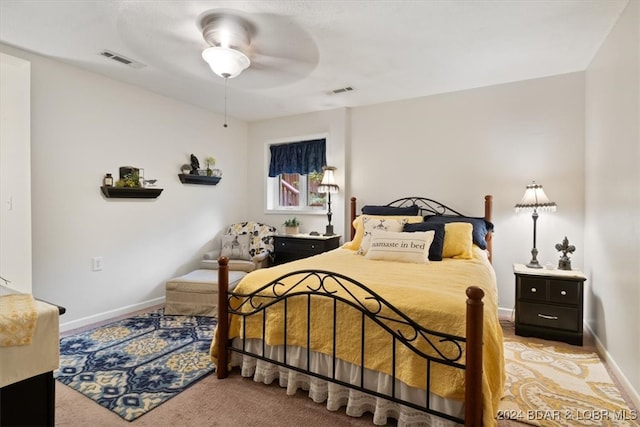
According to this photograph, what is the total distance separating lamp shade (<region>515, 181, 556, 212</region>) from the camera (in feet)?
10.1

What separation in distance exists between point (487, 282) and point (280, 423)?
155 cm

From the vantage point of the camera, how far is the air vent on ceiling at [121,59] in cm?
280

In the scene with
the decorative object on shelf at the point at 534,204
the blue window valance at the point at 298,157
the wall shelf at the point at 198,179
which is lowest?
the decorative object on shelf at the point at 534,204

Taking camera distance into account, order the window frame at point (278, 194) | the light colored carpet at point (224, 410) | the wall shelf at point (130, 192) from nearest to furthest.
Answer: the light colored carpet at point (224, 410), the wall shelf at point (130, 192), the window frame at point (278, 194)

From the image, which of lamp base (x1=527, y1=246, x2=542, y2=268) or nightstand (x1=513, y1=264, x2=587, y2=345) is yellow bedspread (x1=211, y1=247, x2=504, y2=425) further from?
lamp base (x1=527, y1=246, x2=542, y2=268)

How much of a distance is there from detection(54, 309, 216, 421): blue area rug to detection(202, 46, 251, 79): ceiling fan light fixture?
220 cm

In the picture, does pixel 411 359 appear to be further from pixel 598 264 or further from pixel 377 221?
pixel 598 264

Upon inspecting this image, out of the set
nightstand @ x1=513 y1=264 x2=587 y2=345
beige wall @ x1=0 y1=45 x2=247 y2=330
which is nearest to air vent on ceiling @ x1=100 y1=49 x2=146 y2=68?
beige wall @ x1=0 y1=45 x2=247 y2=330

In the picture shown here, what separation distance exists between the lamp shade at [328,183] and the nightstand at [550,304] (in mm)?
2211

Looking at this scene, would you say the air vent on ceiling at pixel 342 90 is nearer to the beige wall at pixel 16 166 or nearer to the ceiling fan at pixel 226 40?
the ceiling fan at pixel 226 40

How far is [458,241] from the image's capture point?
293cm

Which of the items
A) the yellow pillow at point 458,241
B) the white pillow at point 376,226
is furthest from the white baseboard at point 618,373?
the white pillow at point 376,226

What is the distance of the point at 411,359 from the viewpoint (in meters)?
1.61

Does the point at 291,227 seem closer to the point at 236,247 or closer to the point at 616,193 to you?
the point at 236,247
